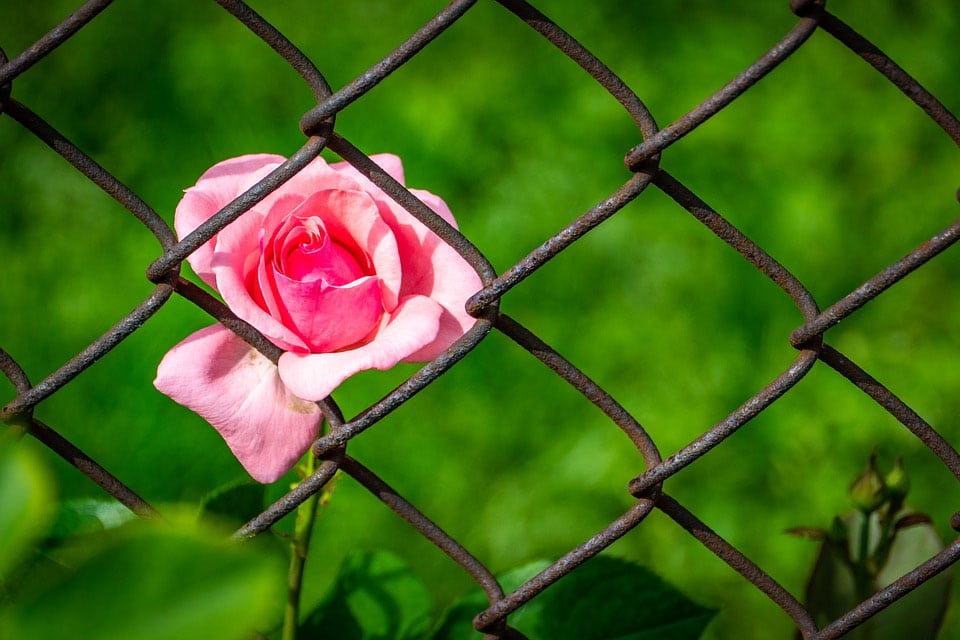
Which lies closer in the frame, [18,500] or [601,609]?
[18,500]

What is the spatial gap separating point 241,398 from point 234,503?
6.7 inches

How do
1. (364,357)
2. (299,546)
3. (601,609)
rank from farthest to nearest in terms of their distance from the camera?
1. (601,609)
2. (299,546)
3. (364,357)

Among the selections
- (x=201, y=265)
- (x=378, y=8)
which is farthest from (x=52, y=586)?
(x=378, y=8)

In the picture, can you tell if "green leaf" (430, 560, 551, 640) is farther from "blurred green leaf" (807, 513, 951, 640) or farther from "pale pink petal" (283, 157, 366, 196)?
"pale pink petal" (283, 157, 366, 196)

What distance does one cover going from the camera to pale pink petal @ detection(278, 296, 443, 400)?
56 centimetres

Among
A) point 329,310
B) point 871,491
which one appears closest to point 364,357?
point 329,310

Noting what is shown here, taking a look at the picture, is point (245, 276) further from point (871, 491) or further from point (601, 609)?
point (871, 491)

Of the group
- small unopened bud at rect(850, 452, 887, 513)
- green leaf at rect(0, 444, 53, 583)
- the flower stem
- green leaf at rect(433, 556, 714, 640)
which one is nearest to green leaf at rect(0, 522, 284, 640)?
green leaf at rect(0, 444, 53, 583)

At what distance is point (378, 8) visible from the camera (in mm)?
2170

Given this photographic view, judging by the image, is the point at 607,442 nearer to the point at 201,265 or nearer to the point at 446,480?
the point at 446,480

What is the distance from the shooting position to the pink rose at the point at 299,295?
0.58 metres

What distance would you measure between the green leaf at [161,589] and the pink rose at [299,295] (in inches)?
11.3

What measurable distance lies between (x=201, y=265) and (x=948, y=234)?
45cm

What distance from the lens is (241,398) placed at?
1.99 ft
